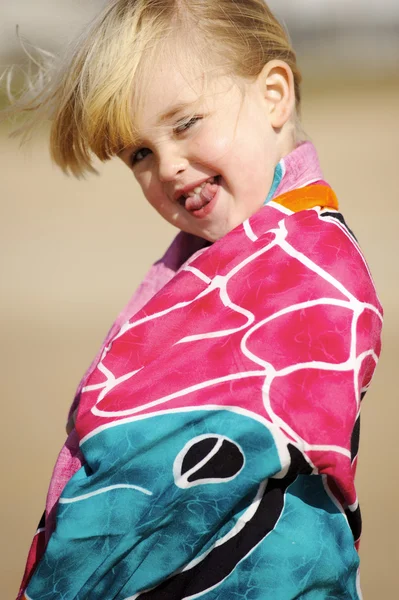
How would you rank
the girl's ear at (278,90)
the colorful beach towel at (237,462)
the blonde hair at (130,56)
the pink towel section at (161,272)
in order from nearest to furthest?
the colorful beach towel at (237,462)
the pink towel section at (161,272)
the blonde hair at (130,56)
the girl's ear at (278,90)

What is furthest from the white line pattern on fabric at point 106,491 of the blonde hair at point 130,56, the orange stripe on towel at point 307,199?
the blonde hair at point 130,56

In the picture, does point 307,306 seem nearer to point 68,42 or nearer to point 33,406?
point 68,42

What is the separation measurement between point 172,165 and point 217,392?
0.57 m

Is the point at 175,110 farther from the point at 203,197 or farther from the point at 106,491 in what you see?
the point at 106,491

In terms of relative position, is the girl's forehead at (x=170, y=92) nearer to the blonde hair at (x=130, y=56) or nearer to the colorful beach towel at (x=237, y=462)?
the blonde hair at (x=130, y=56)

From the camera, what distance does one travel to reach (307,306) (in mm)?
1398

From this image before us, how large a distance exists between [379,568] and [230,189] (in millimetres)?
1930

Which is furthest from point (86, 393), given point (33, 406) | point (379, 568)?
point (33, 406)

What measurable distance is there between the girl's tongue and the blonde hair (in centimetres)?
19

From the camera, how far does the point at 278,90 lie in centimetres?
182

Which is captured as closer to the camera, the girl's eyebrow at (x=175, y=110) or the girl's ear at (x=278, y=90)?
the girl's eyebrow at (x=175, y=110)

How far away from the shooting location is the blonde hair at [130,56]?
1.65 m

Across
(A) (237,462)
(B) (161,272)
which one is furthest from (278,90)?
(A) (237,462)

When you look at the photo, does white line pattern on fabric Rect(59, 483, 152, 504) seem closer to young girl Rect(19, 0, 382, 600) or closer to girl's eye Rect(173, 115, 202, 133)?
young girl Rect(19, 0, 382, 600)
